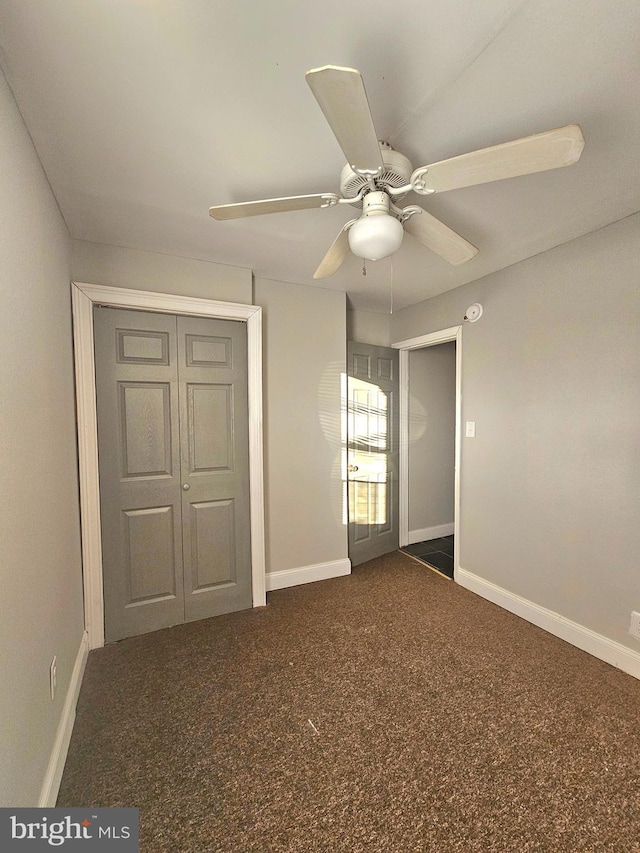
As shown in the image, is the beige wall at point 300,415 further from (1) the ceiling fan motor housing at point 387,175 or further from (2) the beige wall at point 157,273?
(1) the ceiling fan motor housing at point 387,175

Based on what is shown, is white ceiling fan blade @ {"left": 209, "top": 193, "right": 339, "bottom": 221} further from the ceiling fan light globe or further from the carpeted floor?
the carpeted floor

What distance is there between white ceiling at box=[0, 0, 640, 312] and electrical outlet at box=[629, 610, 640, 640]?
2.15m

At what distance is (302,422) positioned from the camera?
3.03m

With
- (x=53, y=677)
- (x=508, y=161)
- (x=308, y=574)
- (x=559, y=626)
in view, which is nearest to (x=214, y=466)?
(x=308, y=574)

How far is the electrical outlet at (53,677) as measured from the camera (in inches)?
55.1

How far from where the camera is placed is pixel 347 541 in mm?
3293

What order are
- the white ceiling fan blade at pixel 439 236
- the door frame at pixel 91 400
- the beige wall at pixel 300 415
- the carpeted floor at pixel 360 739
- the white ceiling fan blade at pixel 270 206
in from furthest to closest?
the beige wall at pixel 300 415 → the door frame at pixel 91 400 → the white ceiling fan blade at pixel 439 236 → the white ceiling fan blade at pixel 270 206 → the carpeted floor at pixel 360 739

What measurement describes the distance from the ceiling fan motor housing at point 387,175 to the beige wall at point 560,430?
1.49 m

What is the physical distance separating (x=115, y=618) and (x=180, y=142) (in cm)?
259

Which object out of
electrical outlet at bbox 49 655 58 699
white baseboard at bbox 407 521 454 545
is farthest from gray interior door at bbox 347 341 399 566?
electrical outlet at bbox 49 655 58 699

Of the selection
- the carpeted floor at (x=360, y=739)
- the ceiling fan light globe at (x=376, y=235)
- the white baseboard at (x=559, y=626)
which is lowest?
the carpeted floor at (x=360, y=739)

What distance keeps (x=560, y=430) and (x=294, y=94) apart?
226cm

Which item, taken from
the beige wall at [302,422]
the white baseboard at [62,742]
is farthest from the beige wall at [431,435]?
the white baseboard at [62,742]

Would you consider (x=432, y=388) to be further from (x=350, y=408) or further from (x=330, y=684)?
(x=330, y=684)
